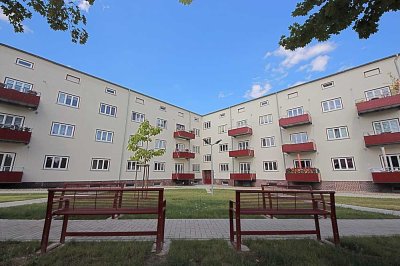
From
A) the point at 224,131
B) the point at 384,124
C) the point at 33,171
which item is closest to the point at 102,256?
the point at 33,171

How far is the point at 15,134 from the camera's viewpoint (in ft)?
58.3

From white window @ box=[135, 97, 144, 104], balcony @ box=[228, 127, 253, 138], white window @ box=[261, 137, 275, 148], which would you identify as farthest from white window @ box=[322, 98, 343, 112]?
white window @ box=[135, 97, 144, 104]

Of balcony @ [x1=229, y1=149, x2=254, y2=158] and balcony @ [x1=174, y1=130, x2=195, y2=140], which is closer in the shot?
balcony @ [x1=229, y1=149, x2=254, y2=158]

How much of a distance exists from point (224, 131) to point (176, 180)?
1182 cm

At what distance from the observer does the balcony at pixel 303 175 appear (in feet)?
74.1

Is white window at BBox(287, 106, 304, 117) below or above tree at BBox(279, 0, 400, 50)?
above

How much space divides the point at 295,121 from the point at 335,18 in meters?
23.7

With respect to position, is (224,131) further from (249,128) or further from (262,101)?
(262,101)

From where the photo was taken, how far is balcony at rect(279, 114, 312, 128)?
24.7m

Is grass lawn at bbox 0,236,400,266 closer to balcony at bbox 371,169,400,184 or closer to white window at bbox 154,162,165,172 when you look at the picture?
balcony at bbox 371,169,400,184

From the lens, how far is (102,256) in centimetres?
368

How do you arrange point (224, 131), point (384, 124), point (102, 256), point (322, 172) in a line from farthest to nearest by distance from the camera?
point (224, 131), point (322, 172), point (384, 124), point (102, 256)

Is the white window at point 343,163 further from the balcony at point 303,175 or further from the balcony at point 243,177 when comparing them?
the balcony at point 243,177

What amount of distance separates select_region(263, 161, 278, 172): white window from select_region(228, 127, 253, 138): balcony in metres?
5.20
